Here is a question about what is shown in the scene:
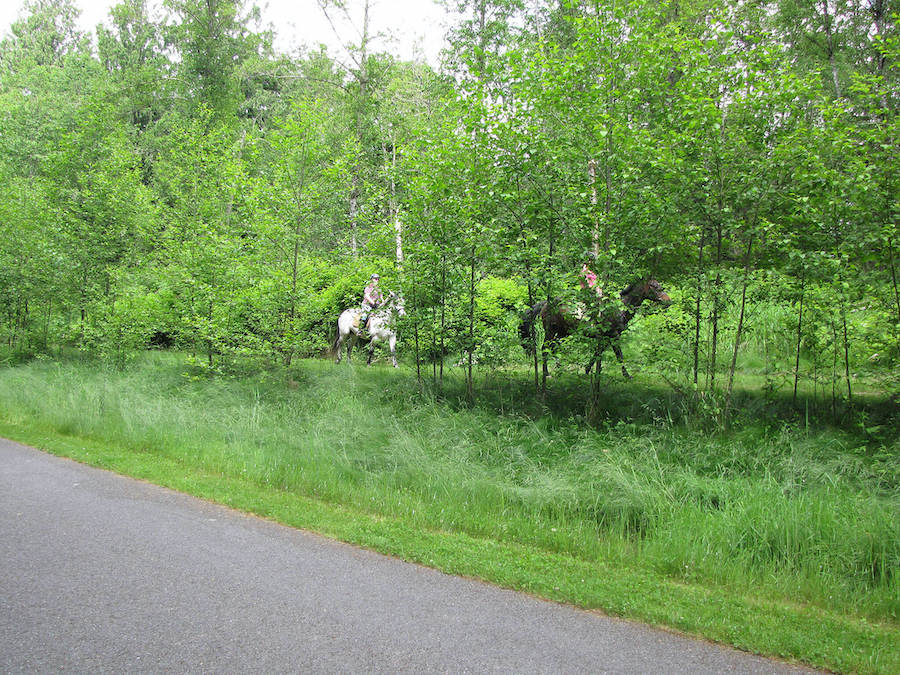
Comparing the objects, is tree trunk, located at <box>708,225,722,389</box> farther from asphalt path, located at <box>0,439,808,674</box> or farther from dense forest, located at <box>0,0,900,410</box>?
asphalt path, located at <box>0,439,808,674</box>

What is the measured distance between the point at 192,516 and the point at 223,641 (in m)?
2.71

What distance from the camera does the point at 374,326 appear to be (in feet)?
49.0

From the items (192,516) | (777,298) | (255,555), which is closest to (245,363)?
(192,516)

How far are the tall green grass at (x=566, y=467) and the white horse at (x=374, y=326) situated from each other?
4.50 feet

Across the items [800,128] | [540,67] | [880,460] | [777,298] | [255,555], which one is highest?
[540,67]

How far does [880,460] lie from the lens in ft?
23.2

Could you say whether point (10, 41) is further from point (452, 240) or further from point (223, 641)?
point (223, 641)

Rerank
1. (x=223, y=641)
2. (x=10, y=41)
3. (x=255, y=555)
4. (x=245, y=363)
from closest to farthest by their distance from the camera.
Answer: (x=223, y=641) < (x=255, y=555) < (x=245, y=363) < (x=10, y=41)

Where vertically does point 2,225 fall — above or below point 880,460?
above

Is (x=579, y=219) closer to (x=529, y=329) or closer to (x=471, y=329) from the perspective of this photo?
(x=529, y=329)

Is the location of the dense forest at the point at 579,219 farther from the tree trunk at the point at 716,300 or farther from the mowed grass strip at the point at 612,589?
the mowed grass strip at the point at 612,589

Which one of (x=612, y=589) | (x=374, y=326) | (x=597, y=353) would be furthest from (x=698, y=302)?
(x=374, y=326)

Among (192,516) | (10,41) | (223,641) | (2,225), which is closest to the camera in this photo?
(223,641)

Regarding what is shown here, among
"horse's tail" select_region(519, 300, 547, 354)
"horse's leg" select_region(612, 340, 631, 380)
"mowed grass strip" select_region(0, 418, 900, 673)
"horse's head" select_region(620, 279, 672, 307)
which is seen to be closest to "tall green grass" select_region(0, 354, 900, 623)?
"horse's leg" select_region(612, 340, 631, 380)
